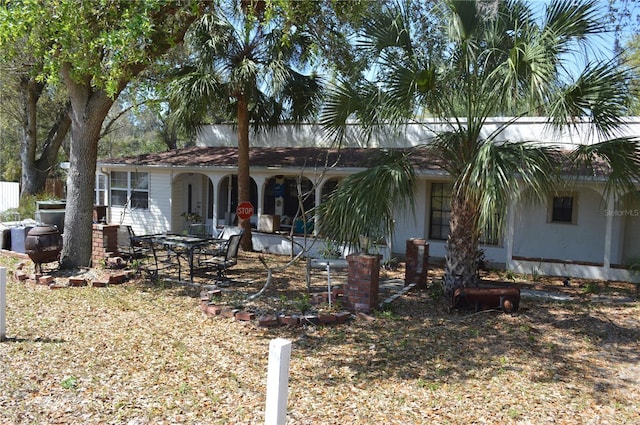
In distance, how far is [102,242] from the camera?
11172 mm

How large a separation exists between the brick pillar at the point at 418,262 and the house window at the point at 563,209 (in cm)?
552

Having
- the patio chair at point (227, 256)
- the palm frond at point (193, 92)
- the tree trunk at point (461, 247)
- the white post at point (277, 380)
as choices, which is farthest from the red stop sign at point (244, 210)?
the white post at point (277, 380)

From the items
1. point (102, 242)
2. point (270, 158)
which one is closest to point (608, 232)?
point (270, 158)

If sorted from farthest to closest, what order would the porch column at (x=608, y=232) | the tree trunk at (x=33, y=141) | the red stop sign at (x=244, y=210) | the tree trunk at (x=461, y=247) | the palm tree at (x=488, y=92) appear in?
the tree trunk at (x=33, y=141), the red stop sign at (x=244, y=210), the porch column at (x=608, y=232), the tree trunk at (x=461, y=247), the palm tree at (x=488, y=92)

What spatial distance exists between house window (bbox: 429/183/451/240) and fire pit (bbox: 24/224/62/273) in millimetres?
9783

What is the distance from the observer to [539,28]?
7734 mm

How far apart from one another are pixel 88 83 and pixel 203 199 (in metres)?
8.77

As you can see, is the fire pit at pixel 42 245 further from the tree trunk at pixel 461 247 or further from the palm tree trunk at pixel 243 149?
the tree trunk at pixel 461 247

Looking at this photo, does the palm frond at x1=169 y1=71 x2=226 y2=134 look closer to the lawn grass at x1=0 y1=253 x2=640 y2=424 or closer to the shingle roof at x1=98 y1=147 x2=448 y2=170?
the shingle roof at x1=98 y1=147 x2=448 y2=170

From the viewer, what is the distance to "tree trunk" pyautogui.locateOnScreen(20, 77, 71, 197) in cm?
2106

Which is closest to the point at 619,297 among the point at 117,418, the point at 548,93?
the point at 548,93

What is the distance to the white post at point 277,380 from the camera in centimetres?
353

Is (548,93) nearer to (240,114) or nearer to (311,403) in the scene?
(311,403)

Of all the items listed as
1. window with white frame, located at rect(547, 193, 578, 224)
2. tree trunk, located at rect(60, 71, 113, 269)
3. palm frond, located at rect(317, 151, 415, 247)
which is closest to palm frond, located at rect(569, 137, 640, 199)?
palm frond, located at rect(317, 151, 415, 247)
